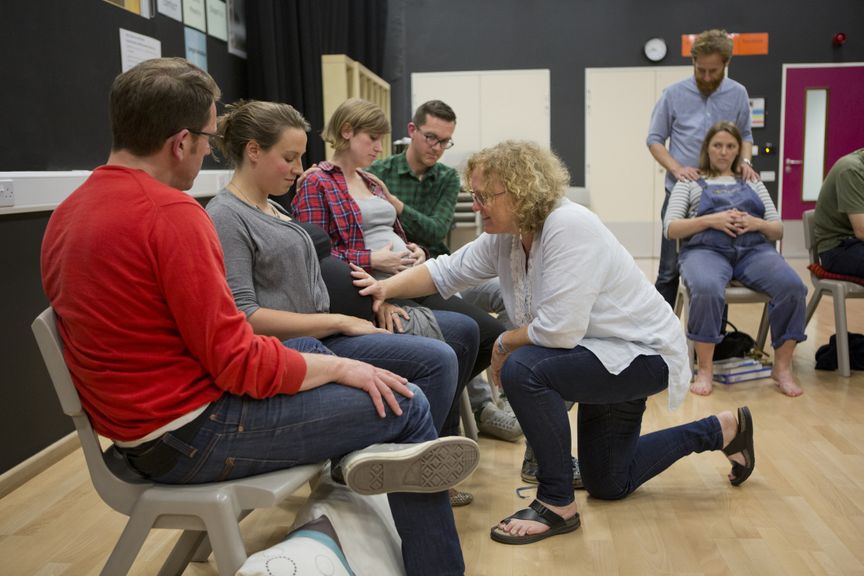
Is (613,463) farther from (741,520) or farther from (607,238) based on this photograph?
(607,238)

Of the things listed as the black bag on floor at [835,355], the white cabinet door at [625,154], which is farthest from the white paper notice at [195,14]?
the white cabinet door at [625,154]

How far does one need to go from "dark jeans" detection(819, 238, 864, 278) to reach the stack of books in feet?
2.08

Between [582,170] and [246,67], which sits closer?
[246,67]

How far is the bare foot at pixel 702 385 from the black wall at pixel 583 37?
5725 millimetres

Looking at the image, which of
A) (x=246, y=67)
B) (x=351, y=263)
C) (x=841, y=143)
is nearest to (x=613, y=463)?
(x=351, y=263)

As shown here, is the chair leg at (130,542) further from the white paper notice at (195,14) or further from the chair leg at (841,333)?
the chair leg at (841,333)

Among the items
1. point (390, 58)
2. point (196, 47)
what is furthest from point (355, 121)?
point (390, 58)

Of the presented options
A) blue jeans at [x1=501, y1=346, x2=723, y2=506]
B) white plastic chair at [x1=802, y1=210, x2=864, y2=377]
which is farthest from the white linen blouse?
white plastic chair at [x1=802, y1=210, x2=864, y2=377]

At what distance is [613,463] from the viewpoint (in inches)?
95.6

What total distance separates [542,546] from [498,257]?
83cm

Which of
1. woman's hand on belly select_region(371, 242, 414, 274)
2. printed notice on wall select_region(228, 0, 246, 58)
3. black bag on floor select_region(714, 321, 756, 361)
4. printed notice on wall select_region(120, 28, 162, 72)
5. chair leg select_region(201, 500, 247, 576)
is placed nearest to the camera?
chair leg select_region(201, 500, 247, 576)

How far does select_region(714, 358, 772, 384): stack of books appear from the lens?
3.90 m

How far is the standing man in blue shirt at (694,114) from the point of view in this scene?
4.30 meters

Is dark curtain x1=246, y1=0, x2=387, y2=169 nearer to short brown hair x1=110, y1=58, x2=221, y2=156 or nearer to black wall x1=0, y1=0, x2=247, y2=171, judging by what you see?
black wall x1=0, y1=0, x2=247, y2=171
